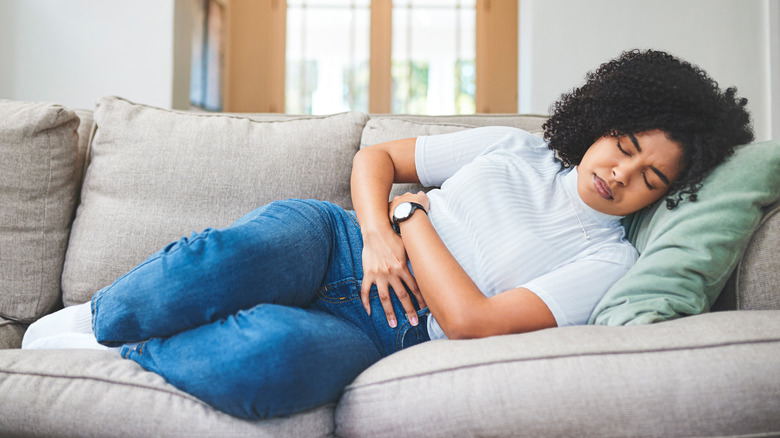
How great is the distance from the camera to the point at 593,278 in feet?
3.24

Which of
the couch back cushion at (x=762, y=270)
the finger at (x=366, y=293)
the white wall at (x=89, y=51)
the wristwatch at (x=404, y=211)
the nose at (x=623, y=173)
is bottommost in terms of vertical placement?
the finger at (x=366, y=293)

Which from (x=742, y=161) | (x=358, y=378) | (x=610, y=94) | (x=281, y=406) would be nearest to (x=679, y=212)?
(x=742, y=161)

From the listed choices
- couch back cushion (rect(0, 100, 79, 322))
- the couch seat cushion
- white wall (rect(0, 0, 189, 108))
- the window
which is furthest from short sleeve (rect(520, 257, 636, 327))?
the window

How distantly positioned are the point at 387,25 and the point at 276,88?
47.2 inches

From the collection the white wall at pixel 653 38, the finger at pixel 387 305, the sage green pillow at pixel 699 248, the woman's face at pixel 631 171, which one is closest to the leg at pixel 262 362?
the finger at pixel 387 305

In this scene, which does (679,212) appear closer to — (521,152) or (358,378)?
(521,152)

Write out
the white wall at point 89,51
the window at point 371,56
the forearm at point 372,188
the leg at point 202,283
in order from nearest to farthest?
the leg at point 202,283 → the forearm at point 372,188 → the white wall at point 89,51 → the window at point 371,56

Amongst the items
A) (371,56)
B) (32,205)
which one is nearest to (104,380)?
(32,205)

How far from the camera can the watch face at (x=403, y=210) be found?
1.12 meters

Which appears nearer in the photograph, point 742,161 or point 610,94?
point 742,161

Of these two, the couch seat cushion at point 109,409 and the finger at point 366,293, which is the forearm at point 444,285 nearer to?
the finger at point 366,293

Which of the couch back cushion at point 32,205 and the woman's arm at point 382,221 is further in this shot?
the couch back cushion at point 32,205

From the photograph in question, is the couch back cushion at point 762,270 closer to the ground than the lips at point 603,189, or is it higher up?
closer to the ground

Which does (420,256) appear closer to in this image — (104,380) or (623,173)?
(623,173)
